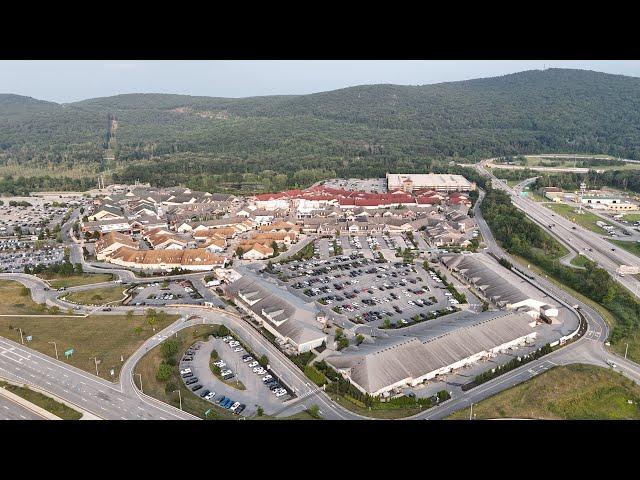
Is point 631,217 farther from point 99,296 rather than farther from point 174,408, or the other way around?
point 99,296

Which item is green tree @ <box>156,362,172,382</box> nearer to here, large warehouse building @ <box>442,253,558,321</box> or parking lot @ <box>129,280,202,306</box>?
parking lot @ <box>129,280,202,306</box>

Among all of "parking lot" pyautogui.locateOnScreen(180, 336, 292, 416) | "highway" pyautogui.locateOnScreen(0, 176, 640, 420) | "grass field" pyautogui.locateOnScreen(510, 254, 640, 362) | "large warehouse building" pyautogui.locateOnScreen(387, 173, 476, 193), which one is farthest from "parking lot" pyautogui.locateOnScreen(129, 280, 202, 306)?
"large warehouse building" pyautogui.locateOnScreen(387, 173, 476, 193)

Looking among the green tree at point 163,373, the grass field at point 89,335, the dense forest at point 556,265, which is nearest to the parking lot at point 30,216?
the grass field at point 89,335

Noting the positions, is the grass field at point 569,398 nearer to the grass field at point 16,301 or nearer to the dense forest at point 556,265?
the dense forest at point 556,265

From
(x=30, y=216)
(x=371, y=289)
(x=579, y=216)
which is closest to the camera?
(x=371, y=289)

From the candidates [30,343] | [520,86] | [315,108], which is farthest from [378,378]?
[520,86]

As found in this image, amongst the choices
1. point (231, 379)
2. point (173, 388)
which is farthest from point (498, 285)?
point (173, 388)
